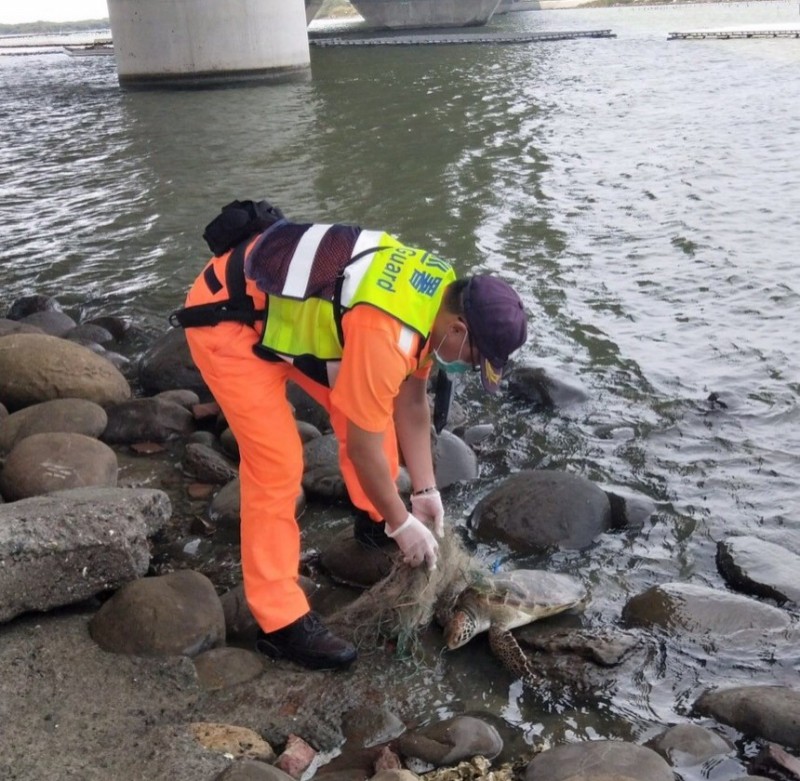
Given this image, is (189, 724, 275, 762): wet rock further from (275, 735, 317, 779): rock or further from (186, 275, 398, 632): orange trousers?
(186, 275, 398, 632): orange trousers

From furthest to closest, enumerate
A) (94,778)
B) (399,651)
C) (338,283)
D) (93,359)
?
(93,359), (399,651), (338,283), (94,778)

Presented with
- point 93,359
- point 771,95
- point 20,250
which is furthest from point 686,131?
point 93,359

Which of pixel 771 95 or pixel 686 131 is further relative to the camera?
pixel 771 95

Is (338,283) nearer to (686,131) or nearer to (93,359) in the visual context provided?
(93,359)

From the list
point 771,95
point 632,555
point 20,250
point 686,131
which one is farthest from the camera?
point 771,95

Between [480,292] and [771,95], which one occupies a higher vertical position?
[480,292]

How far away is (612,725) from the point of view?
405 cm

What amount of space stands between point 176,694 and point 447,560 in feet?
4.38

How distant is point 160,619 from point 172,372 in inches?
142

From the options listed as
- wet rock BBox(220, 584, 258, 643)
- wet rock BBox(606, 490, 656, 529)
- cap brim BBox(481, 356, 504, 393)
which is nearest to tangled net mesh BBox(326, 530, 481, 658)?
wet rock BBox(220, 584, 258, 643)

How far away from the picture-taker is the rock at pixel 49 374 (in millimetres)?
6875

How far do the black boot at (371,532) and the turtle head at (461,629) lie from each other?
2.05 ft

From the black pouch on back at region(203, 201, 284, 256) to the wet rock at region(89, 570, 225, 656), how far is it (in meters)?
1.49

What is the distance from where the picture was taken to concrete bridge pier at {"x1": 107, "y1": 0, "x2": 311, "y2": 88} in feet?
90.5
